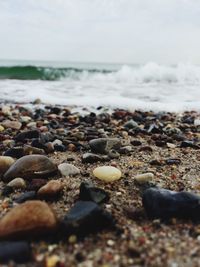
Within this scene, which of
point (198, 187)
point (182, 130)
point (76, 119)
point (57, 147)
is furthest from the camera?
point (76, 119)

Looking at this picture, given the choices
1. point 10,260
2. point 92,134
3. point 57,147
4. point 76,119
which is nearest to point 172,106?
point 76,119

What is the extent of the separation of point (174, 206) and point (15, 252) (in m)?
0.75

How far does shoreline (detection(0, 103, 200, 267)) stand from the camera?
4.53 feet

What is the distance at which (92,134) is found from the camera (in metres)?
3.78

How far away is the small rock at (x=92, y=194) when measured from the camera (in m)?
1.84

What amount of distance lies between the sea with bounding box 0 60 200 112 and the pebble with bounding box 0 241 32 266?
515 centimetres

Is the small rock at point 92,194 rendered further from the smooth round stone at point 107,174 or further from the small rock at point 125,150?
the small rock at point 125,150

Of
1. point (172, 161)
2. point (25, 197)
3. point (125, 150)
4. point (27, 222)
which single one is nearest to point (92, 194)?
point (25, 197)

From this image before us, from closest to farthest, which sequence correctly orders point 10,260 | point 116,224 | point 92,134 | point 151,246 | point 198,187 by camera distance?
point 10,260
point 151,246
point 116,224
point 198,187
point 92,134

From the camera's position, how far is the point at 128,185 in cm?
222

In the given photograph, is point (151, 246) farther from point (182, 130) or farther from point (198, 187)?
point (182, 130)

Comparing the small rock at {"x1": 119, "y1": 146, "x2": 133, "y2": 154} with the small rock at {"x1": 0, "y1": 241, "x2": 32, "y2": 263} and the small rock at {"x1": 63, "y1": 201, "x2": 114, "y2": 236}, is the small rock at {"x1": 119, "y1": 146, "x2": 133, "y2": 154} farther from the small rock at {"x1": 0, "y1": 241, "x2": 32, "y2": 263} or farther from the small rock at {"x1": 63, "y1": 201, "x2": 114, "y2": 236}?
the small rock at {"x1": 0, "y1": 241, "x2": 32, "y2": 263}

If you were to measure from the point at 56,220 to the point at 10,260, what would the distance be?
26cm

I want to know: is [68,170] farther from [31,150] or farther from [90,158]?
[31,150]
